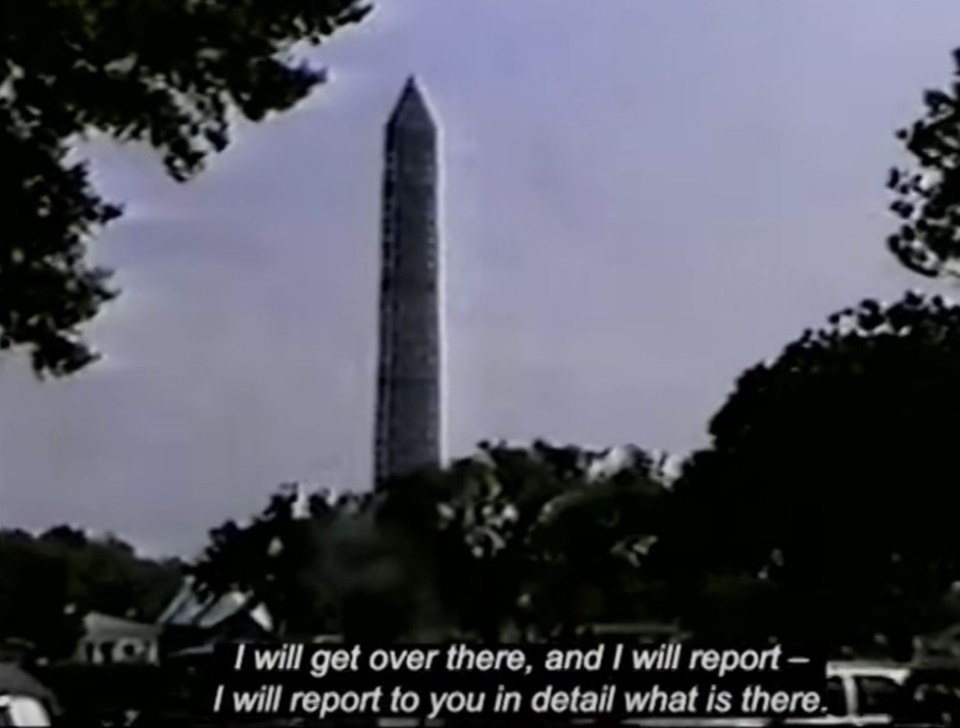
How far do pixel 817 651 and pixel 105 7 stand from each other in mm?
4369

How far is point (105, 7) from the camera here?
1130cm

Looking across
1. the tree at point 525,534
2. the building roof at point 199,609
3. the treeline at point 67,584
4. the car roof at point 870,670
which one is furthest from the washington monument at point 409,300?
the car roof at point 870,670

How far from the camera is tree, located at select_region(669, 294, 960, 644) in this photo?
10.5 m

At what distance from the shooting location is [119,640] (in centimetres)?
1030

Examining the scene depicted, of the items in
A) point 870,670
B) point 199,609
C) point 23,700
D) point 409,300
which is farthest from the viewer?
point 409,300

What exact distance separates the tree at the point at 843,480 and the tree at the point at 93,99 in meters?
2.68

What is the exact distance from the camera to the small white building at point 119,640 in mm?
10172

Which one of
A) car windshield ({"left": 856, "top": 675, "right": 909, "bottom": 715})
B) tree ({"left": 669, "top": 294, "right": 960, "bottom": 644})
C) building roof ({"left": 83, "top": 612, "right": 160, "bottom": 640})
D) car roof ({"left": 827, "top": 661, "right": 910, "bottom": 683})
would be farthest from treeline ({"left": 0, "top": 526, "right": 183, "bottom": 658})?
car windshield ({"left": 856, "top": 675, "right": 909, "bottom": 715})

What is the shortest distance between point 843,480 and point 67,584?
3.46 metres

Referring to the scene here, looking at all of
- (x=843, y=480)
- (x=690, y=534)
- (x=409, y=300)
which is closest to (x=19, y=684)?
(x=409, y=300)

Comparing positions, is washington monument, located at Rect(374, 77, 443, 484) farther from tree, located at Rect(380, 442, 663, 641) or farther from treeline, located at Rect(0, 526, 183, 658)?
treeline, located at Rect(0, 526, 183, 658)

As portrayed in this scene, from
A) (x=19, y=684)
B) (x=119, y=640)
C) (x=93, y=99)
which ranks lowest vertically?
(x=19, y=684)

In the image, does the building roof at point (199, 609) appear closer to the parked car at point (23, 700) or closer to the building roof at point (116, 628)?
the building roof at point (116, 628)

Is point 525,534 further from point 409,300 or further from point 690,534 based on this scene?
point 409,300
